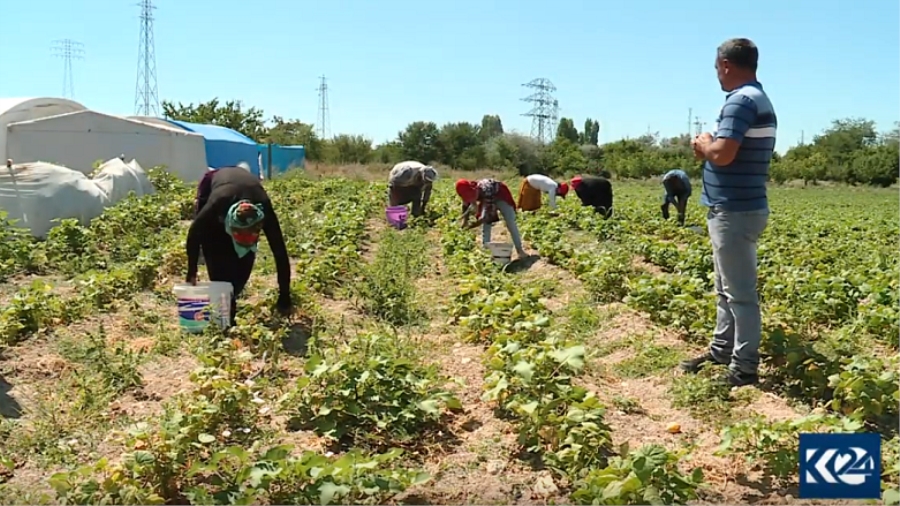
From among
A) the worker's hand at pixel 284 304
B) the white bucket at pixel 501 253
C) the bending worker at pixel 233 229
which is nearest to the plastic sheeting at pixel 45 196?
the bending worker at pixel 233 229

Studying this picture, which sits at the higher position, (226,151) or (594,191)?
(226,151)

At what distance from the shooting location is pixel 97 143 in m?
17.6

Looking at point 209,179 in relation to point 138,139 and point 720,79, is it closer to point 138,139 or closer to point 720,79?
point 720,79

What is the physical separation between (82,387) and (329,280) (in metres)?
3.16

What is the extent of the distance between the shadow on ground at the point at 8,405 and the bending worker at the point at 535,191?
8.13 metres

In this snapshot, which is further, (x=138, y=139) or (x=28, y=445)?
(x=138, y=139)

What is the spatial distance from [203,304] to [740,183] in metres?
3.52

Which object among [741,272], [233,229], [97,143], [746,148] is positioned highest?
[97,143]

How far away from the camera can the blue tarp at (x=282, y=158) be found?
3025 cm

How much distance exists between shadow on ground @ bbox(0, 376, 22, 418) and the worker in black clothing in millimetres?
9504

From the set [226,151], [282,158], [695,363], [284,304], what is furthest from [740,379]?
[282,158]

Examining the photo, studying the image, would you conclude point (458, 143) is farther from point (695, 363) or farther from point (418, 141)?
point (695, 363)

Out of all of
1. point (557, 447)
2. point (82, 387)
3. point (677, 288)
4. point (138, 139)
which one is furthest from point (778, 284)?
point (138, 139)

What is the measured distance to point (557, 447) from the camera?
3.34m
